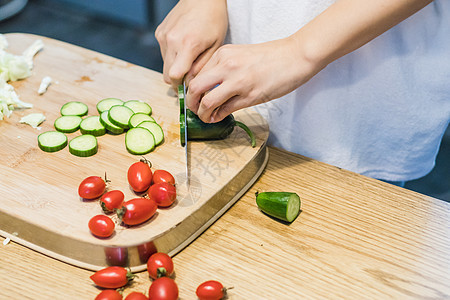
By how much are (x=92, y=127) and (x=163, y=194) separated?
22.9 inches

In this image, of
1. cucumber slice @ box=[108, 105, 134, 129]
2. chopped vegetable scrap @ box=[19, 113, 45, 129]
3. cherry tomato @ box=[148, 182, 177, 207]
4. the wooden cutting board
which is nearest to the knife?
the wooden cutting board

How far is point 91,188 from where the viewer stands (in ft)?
5.04

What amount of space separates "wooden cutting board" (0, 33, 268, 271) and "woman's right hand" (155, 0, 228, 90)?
0.78 ft

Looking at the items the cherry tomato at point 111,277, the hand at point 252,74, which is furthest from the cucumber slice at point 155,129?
the cherry tomato at point 111,277

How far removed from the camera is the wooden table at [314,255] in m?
1.40

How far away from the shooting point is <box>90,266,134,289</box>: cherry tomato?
4.44 ft

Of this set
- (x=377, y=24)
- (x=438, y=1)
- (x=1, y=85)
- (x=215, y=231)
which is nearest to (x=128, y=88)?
(x=1, y=85)

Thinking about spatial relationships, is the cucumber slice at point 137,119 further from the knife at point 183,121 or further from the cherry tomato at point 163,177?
the cherry tomato at point 163,177

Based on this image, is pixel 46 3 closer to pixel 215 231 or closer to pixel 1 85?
pixel 1 85

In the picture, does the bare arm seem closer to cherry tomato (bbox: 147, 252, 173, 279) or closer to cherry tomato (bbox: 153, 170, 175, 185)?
cherry tomato (bbox: 153, 170, 175, 185)

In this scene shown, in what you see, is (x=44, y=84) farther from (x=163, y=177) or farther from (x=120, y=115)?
(x=163, y=177)

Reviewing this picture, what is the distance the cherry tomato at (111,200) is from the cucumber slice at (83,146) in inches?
12.1

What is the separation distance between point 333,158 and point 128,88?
3.27ft

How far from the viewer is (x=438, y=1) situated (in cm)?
173
